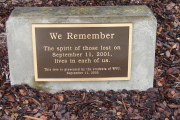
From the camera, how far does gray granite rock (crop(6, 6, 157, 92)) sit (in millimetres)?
3182

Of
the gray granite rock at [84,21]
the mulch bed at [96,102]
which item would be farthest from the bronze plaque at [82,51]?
the mulch bed at [96,102]

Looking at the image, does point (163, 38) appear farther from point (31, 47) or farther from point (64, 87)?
point (31, 47)

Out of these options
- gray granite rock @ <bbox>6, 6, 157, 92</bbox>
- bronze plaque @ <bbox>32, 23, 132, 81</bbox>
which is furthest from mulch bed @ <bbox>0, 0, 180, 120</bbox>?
bronze plaque @ <bbox>32, 23, 132, 81</bbox>

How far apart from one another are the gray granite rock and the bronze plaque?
66 millimetres

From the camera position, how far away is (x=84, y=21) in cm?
318

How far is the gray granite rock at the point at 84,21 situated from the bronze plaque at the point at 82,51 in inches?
2.6

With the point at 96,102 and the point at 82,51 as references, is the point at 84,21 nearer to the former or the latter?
the point at 82,51

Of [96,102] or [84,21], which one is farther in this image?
[96,102]

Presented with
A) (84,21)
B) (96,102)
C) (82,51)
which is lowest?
(96,102)

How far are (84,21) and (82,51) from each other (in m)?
0.35

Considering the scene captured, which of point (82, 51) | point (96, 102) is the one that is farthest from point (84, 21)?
point (96, 102)

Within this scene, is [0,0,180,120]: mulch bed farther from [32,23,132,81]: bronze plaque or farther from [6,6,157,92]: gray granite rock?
[32,23,132,81]: bronze plaque

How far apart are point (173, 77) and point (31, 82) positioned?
1783mm

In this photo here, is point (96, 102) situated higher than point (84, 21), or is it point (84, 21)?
point (84, 21)
